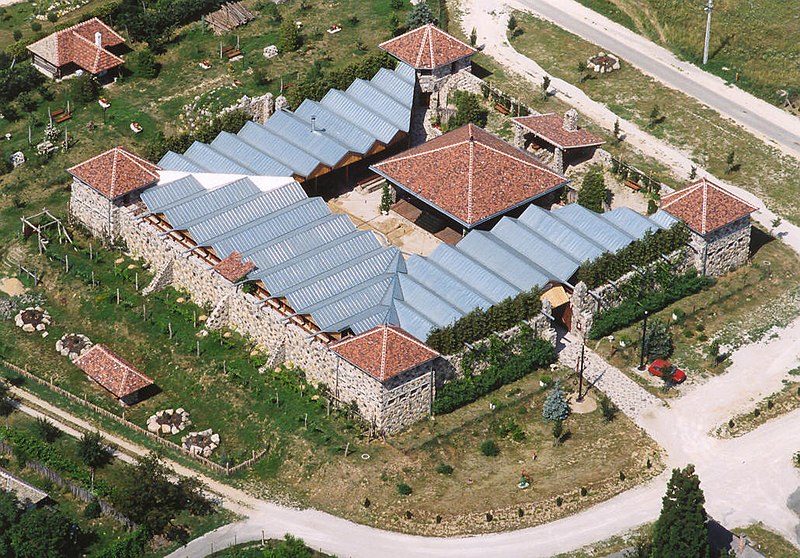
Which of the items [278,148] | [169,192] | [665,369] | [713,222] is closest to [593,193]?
[713,222]

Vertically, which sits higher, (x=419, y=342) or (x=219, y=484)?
(x=419, y=342)

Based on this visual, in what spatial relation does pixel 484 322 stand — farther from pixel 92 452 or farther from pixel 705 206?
pixel 92 452

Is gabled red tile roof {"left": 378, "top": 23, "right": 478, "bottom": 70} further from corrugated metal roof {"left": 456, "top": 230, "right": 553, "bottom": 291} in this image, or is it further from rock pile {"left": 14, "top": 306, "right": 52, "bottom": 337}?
rock pile {"left": 14, "top": 306, "right": 52, "bottom": 337}

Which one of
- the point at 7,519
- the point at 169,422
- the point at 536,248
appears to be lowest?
the point at 169,422

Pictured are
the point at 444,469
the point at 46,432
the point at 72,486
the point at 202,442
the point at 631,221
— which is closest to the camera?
the point at 72,486

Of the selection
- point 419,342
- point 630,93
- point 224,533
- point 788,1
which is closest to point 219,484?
point 224,533

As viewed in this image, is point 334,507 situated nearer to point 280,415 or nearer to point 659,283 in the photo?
point 280,415
